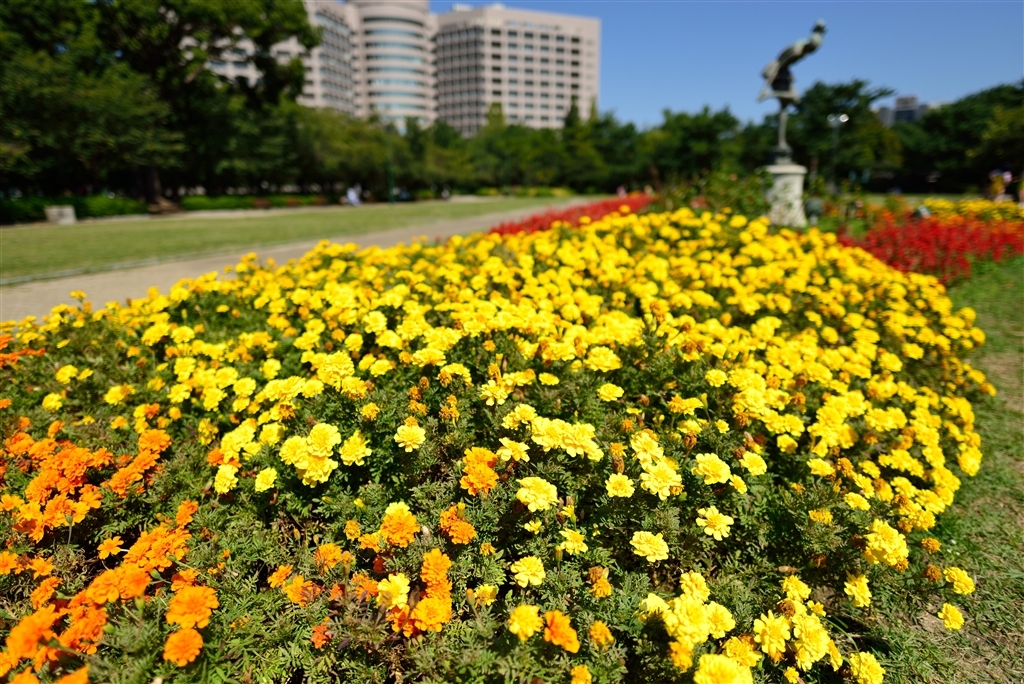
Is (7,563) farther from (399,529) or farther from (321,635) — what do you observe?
(399,529)

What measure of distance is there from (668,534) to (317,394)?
1.47m

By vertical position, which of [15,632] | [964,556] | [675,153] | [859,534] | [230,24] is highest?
[230,24]

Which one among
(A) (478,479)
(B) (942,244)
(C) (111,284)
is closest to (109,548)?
(A) (478,479)

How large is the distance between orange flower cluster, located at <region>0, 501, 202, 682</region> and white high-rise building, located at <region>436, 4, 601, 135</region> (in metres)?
102

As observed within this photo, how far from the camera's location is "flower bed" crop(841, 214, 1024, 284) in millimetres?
6090

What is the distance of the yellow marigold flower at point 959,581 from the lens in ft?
5.50

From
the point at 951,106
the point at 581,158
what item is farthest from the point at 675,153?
the point at 951,106

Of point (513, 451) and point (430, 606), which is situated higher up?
point (513, 451)

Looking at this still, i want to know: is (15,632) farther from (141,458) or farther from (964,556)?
(964,556)

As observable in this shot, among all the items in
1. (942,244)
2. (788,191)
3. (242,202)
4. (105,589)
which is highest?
(242,202)

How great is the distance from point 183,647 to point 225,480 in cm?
74

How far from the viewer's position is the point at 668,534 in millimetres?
1738

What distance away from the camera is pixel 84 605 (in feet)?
4.51

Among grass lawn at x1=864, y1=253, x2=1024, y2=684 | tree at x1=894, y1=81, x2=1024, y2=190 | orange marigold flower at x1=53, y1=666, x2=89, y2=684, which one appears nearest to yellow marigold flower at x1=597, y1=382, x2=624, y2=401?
grass lawn at x1=864, y1=253, x2=1024, y2=684
